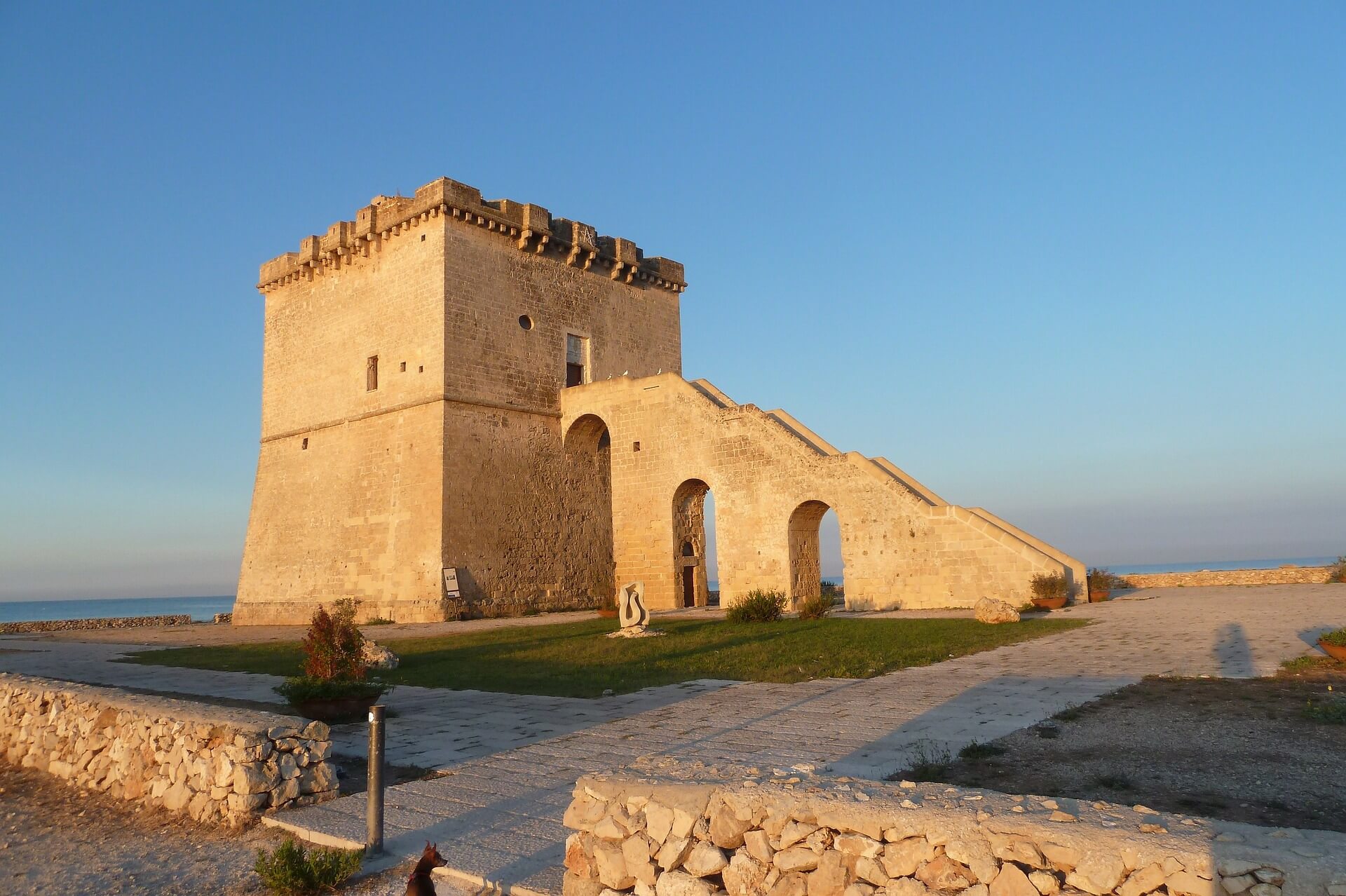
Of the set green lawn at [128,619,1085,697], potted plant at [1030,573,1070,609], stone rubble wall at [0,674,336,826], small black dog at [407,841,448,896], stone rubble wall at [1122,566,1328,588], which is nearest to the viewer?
small black dog at [407,841,448,896]

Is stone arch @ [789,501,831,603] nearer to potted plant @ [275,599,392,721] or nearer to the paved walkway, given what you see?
the paved walkway

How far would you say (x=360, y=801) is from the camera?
→ 18.7 ft

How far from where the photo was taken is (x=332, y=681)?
8633 millimetres

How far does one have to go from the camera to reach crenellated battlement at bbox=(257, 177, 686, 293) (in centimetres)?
2394

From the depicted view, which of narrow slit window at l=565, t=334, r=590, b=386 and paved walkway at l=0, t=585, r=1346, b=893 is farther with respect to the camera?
narrow slit window at l=565, t=334, r=590, b=386

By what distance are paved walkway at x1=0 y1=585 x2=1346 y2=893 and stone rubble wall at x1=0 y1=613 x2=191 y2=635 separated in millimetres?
20223

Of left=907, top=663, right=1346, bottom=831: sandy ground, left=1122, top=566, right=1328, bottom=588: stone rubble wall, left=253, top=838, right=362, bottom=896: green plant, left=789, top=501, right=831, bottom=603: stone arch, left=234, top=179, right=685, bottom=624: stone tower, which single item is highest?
left=234, top=179, right=685, bottom=624: stone tower

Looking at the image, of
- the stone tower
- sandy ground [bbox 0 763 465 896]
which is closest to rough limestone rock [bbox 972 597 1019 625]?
sandy ground [bbox 0 763 465 896]

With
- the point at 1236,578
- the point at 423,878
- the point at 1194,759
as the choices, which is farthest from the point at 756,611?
the point at 1236,578

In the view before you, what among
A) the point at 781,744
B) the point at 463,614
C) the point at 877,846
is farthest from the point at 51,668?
the point at 877,846

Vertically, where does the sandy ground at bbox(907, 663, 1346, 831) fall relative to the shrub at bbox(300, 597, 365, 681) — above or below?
below

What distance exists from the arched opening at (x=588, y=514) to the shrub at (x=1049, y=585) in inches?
491

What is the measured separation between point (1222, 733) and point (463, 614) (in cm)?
1920

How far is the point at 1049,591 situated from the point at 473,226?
1764 cm
